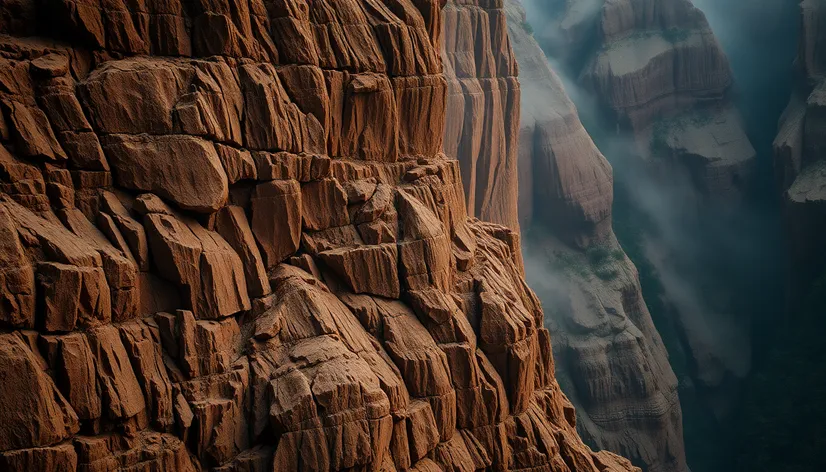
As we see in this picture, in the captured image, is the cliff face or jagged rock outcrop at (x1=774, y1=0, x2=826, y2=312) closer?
the cliff face

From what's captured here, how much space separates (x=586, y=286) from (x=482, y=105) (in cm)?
2118

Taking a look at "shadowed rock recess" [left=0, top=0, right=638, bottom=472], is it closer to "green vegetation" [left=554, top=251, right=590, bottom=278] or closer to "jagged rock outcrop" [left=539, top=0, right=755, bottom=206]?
"green vegetation" [left=554, top=251, right=590, bottom=278]

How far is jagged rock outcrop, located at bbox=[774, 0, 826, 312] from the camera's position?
247 feet

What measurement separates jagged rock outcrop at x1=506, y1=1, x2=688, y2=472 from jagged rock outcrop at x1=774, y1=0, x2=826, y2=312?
1145 cm

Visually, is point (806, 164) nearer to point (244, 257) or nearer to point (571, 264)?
point (571, 264)

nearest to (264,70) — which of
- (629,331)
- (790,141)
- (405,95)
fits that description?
(405,95)

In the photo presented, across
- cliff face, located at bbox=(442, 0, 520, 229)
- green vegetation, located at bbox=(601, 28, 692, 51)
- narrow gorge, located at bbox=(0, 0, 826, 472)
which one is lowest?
narrow gorge, located at bbox=(0, 0, 826, 472)

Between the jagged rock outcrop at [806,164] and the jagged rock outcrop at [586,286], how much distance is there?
11.4 m

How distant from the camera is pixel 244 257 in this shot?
2828 centimetres

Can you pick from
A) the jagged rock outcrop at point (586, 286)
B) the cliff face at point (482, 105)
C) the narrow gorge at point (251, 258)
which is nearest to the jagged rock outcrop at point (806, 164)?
the jagged rock outcrop at point (586, 286)

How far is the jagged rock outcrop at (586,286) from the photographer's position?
72.8 metres

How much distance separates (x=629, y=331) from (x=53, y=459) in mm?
57002

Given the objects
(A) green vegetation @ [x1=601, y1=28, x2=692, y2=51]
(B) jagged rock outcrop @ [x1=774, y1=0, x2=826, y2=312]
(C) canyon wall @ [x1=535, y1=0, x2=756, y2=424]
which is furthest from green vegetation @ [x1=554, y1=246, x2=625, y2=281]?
(A) green vegetation @ [x1=601, y1=28, x2=692, y2=51]

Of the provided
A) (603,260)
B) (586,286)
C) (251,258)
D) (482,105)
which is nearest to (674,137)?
(603,260)
